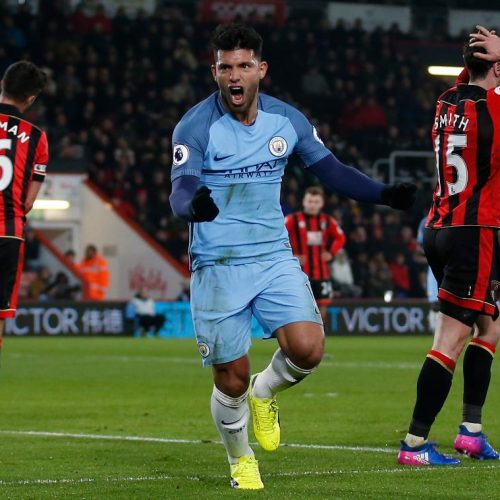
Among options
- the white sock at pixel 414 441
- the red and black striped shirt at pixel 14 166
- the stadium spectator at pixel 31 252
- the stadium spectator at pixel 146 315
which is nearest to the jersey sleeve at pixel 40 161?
the red and black striped shirt at pixel 14 166

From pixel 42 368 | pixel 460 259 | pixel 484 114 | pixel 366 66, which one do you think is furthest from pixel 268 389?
pixel 366 66

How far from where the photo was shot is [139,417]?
10.6m

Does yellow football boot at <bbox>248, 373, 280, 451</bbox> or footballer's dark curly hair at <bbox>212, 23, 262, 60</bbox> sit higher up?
footballer's dark curly hair at <bbox>212, 23, 262, 60</bbox>

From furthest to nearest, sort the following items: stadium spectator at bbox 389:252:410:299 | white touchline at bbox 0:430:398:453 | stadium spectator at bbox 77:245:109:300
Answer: stadium spectator at bbox 389:252:410:299 → stadium spectator at bbox 77:245:109:300 → white touchline at bbox 0:430:398:453

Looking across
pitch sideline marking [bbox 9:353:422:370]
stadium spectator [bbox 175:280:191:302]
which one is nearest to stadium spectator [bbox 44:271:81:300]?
stadium spectator [bbox 175:280:191:302]

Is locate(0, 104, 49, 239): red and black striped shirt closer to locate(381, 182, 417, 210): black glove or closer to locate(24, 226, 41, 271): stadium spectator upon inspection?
locate(381, 182, 417, 210): black glove

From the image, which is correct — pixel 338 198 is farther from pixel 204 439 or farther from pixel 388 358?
pixel 204 439

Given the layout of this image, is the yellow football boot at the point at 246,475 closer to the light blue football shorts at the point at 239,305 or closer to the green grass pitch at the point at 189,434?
the green grass pitch at the point at 189,434

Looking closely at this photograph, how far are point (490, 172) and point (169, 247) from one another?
2225 centimetres

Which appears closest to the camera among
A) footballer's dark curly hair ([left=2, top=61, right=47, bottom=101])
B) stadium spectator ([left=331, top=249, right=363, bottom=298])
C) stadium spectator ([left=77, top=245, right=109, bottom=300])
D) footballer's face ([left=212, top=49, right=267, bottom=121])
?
footballer's face ([left=212, top=49, right=267, bottom=121])

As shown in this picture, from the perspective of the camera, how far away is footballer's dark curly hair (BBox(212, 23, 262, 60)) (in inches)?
264

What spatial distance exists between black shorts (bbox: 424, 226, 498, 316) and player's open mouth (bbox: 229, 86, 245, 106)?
1.58 meters

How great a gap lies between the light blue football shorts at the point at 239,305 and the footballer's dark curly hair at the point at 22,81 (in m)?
2.28

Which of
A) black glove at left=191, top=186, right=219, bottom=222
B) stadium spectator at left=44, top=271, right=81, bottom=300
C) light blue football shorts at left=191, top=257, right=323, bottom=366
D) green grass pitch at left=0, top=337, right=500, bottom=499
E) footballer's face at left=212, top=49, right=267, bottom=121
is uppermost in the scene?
footballer's face at left=212, top=49, right=267, bottom=121
